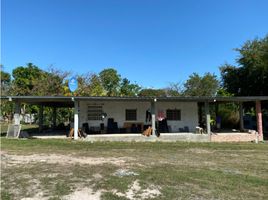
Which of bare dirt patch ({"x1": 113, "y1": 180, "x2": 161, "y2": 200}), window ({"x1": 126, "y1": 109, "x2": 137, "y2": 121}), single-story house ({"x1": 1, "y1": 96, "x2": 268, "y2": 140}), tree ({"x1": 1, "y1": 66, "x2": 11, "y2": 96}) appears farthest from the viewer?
tree ({"x1": 1, "y1": 66, "x2": 11, "y2": 96})

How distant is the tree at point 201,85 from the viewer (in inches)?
1887

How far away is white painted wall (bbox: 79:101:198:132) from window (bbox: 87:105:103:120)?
0.65ft

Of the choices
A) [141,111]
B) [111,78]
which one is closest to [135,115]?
[141,111]

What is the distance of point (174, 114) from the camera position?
1881 centimetres

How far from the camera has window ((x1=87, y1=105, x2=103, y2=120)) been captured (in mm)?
18172

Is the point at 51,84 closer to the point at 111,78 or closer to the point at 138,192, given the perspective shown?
the point at 111,78

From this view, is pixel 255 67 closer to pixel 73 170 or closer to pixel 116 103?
pixel 116 103

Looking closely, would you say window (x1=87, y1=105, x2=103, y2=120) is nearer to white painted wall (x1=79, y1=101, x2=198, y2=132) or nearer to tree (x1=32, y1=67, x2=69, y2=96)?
white painted wall (x1=79, y1=101, x2=198, y2=132)

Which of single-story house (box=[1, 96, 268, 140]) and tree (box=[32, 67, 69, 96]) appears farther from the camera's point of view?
tree (box=[32, 67, 69, 96])

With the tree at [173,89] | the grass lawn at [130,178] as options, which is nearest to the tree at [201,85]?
the tree at [173,89]

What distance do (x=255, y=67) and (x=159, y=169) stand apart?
1723 centimetres

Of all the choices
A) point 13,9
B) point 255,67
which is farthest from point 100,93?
point 13,9

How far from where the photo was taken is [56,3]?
46.5 ft

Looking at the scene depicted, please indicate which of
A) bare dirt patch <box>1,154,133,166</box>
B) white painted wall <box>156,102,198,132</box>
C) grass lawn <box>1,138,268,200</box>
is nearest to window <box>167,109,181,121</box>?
white painted wall <box>156,102,198,132</box>
